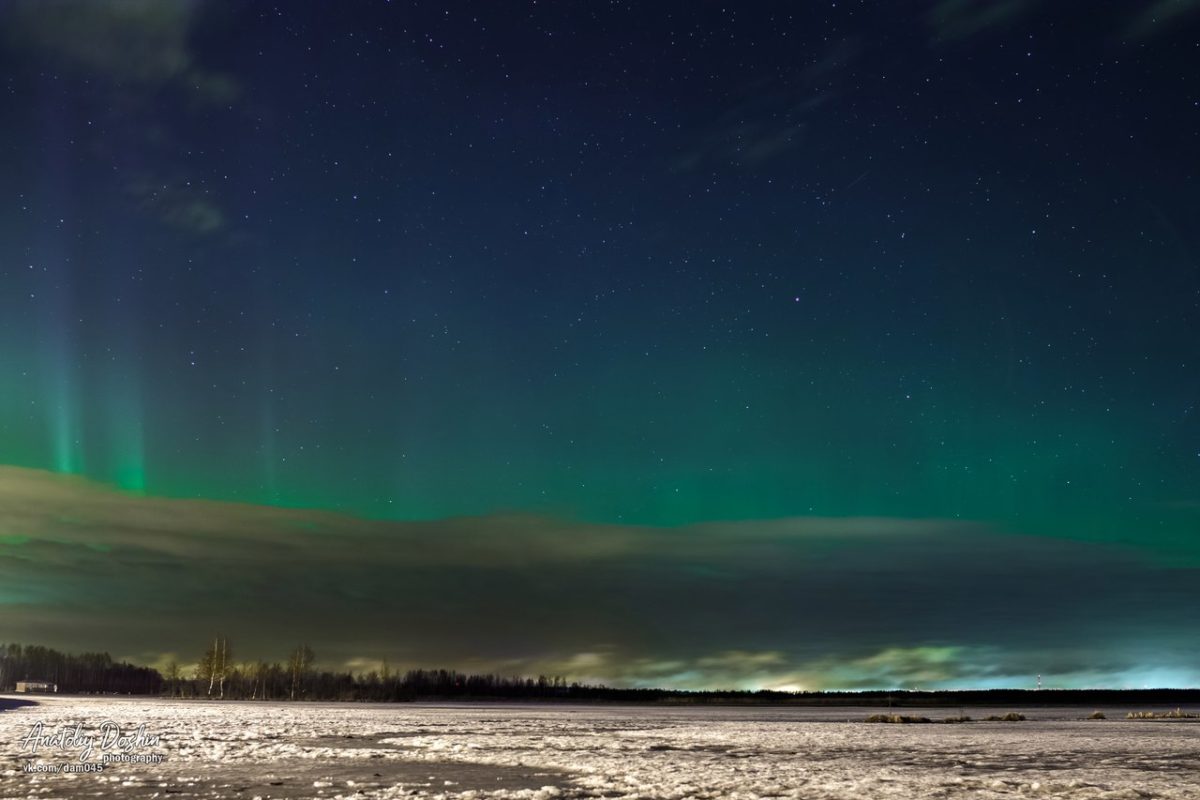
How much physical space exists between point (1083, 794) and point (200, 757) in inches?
857

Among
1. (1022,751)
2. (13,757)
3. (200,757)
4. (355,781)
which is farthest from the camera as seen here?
(1022,751)

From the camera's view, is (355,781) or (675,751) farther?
(675,751)

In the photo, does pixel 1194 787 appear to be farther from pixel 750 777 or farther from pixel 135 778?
pixel 135 778

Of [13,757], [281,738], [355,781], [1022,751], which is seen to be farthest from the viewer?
[281,738]

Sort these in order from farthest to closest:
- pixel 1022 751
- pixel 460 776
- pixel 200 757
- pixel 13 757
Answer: pixel 1022 751
pixel 200 757
pixel 13 757
pixel 460 776

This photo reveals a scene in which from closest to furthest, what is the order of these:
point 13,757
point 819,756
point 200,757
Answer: point 13,757, point 200,757, point 819,756

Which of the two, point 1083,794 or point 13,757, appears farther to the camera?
point 13,757

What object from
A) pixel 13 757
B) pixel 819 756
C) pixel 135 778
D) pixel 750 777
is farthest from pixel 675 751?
pixel 13 757

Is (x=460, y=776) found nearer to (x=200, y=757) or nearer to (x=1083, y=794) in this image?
(x=200, y=757)

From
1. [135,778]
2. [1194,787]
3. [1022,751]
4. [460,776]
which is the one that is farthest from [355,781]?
[1022,751]

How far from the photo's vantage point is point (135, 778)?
20.7 meters

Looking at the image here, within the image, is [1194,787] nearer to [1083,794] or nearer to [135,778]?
[1083,794]

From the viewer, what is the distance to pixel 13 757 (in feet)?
81.1

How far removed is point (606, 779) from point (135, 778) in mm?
10123
